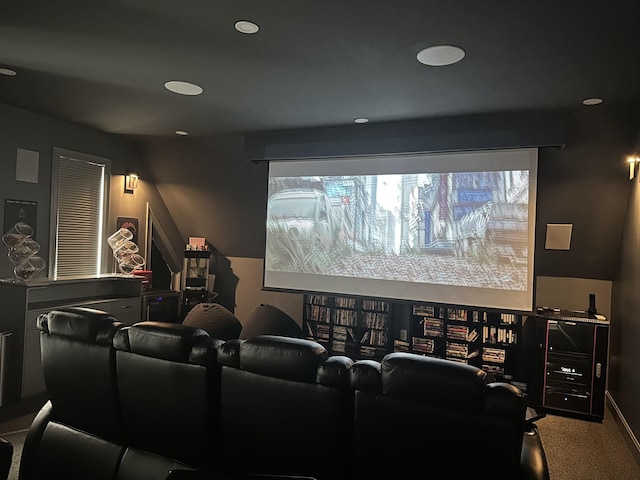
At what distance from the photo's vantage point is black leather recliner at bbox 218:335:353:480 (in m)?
1.74

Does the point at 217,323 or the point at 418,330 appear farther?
the point at 418,330

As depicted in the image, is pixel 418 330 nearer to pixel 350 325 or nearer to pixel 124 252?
pixel 350 325

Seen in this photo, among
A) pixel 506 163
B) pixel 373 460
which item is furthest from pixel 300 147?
pixel 373 460

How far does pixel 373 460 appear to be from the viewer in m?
1.70

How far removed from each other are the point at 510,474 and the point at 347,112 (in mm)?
3717

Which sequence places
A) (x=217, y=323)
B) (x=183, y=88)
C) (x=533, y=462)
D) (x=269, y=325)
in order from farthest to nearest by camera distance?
(x=269, y=325) < (x=183, y=88) < (x=217, y=323) < (x=533, y=462)

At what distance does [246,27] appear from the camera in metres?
2.75

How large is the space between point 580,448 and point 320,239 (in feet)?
11.3

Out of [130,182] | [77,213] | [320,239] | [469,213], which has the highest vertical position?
[130,182]

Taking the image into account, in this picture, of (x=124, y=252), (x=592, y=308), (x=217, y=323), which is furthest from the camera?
(x=124, y=252)

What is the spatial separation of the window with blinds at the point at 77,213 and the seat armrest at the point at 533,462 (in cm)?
540

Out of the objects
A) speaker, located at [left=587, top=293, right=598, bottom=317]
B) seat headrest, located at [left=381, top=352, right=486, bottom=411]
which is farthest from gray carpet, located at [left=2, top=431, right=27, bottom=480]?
speaker, located at [left=587, top=293, right=598, bottom=317]

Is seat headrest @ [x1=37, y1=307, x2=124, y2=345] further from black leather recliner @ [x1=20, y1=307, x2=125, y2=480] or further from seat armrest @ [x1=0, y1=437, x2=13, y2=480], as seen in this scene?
seat armrest @ [x1=0, y1=437, x2=13, y2=480]

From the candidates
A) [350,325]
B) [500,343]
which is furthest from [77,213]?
[500,343]
